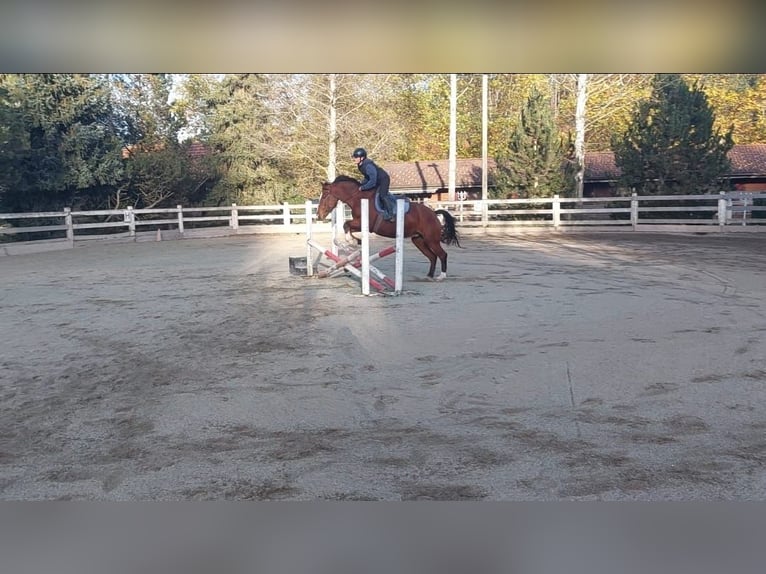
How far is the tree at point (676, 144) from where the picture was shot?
21.0 metres

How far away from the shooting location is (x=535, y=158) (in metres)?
24.4

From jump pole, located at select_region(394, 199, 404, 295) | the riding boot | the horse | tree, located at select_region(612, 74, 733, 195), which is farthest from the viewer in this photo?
tree, located at select_region(612, 74, 733, 195)

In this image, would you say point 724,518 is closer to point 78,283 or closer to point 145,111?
point 78,283

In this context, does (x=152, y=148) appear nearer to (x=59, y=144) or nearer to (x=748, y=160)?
(x=59, y=144)

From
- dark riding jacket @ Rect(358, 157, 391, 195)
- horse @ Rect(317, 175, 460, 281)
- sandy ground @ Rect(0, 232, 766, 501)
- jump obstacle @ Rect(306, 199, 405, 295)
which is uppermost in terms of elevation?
dark riding jacket @ Rect(358, 157, 391, 195)

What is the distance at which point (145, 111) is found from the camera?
27016 millimetres

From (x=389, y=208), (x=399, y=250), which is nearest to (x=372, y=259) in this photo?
(x=399, y=250)

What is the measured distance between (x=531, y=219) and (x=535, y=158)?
2405 millimetres

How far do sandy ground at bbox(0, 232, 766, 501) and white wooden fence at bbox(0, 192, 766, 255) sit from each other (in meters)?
9.97

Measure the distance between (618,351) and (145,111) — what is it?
84.8 feet

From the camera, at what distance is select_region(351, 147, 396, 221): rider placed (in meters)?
8.85

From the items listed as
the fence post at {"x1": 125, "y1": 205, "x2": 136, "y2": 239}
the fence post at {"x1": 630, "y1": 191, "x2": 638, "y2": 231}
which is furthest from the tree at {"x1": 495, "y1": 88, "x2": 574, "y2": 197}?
the fence post at {"x1": 125, "y1": 205, "x2": 136, "y2": 239}

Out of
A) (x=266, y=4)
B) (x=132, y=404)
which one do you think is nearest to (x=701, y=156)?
(x=132, y=404)

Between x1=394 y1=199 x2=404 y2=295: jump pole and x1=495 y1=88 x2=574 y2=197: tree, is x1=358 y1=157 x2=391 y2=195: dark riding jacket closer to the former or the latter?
x1=394 y1=199 x2=404 y2=295: jump pole
